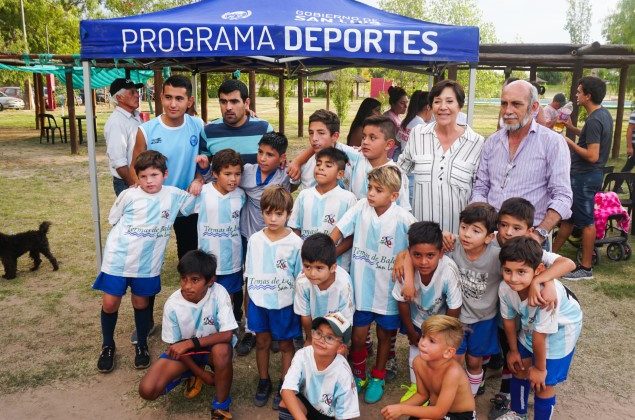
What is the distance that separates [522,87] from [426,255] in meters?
1.19

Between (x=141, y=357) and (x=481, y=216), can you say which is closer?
(x=481, y=216)

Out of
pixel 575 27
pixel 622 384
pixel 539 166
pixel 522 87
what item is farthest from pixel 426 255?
pixel 575 27

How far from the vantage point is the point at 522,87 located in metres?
3.29

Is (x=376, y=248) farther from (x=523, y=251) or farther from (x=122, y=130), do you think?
(x=122, y=130)

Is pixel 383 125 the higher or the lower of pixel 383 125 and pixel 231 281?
the higher

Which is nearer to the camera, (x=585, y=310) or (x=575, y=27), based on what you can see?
(x=585, y=310)

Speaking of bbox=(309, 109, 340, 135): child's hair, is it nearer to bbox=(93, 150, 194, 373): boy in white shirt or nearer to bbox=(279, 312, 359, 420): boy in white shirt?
bbox=(93, 150, 194, 373): boy in white shirt

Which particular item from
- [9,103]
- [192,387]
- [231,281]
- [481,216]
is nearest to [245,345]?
[231,281]

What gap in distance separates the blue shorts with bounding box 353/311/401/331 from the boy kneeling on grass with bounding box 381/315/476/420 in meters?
0.55

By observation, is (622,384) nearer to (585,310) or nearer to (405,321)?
(585,310)

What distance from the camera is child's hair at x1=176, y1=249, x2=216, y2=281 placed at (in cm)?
337

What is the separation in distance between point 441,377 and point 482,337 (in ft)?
1.90

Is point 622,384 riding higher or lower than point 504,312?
lower

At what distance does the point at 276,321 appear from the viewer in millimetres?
3449
